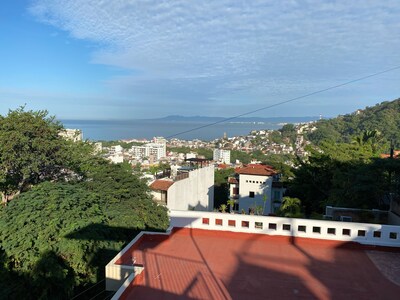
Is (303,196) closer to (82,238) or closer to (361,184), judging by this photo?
(361,184)

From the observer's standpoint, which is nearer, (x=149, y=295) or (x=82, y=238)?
(x=149, y=295)

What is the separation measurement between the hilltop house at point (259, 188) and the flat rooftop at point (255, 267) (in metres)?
18.4

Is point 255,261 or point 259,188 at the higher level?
point 255,261

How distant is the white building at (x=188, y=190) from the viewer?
1948cm

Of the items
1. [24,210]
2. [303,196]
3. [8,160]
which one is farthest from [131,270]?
[303,196]

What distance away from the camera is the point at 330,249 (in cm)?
579

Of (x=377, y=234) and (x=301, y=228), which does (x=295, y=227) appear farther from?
(x=377, y=234)

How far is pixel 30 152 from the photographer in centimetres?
1182

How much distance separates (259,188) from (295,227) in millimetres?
18880

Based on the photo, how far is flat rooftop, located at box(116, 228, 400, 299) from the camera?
429 centimetres

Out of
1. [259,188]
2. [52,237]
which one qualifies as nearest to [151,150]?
[259,188]

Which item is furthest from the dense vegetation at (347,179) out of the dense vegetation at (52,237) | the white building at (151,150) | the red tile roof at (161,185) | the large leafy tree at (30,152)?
the white building at (151,150)

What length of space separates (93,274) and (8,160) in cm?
590

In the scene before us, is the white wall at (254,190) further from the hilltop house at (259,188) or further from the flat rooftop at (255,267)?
the flat rooftop at (255,267)
